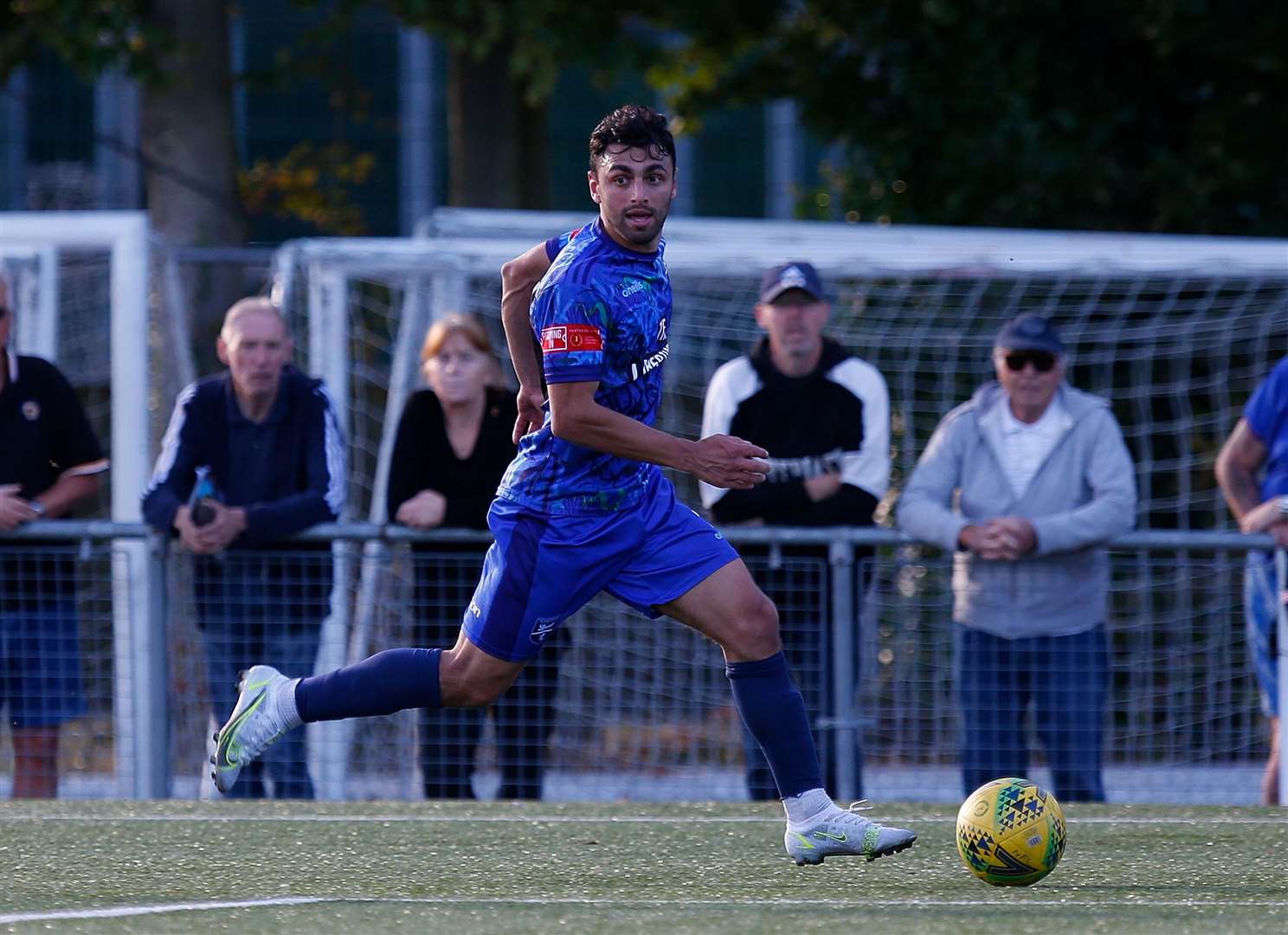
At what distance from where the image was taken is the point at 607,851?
18.8 feet

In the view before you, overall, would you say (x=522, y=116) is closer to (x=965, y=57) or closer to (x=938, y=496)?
(x=965, y=57)

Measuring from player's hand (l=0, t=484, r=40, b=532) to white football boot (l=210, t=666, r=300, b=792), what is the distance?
213 centimetres

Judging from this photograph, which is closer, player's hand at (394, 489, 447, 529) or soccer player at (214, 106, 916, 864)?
soccer player at (214, 106, 916, 864)

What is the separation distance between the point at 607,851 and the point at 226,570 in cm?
236

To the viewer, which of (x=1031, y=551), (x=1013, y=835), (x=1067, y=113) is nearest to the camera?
(x=1013, y=835)

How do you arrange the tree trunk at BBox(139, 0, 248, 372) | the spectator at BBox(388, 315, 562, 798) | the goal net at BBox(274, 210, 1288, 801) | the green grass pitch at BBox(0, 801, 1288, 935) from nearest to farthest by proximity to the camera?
the green grass pitch at BBox(0, 801, 1288, 935)
the spectator at BBox(388, 315, 562, 798)
the goal net at BBox(274, 210, 1288, 801)
the tree trunk at BBox(139, 0, 248, 372)

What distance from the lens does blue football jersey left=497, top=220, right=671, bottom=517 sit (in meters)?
4.96

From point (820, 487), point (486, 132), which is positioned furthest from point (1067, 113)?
point (820, 487)

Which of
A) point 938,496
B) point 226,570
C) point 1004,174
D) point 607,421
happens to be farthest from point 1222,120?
point 607,421

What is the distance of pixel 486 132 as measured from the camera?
41.2ft

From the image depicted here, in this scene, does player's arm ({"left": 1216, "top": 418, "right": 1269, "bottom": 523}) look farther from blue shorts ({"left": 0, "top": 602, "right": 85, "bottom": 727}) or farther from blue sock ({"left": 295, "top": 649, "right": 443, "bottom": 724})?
blue shorts ({"left": 0, "top": 602, "right": 85, "bottom": 727})

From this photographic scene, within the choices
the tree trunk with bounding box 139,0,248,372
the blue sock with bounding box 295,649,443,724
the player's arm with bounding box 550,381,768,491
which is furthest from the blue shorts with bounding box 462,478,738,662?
the tree trunk with bounding box 139,0,248,372

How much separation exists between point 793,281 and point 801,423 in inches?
20.8

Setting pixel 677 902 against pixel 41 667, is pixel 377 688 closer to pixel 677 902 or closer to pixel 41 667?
pixel 677 902
